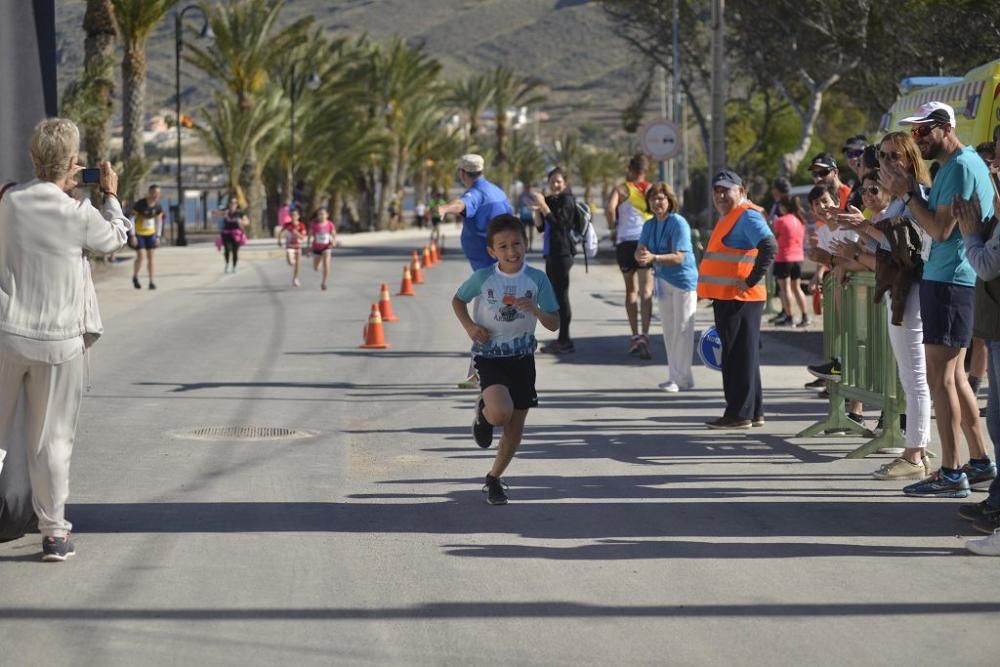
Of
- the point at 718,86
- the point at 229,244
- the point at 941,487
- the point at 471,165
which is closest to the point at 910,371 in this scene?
the point at 941,487

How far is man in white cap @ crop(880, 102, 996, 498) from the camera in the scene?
26.8ft

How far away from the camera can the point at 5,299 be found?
23.6 feet

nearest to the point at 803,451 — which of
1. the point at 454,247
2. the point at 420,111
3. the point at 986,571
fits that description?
the point at 986,571

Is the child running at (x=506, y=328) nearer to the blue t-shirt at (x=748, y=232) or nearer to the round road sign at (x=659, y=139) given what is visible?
the blue t-shirt at (x=748, y=232)

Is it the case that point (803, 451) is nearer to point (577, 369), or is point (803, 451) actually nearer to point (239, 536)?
point (239, 536)

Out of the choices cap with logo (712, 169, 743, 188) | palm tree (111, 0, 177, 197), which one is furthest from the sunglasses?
palm tree (111, 0, 177, 197)

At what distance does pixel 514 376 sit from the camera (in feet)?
28.2

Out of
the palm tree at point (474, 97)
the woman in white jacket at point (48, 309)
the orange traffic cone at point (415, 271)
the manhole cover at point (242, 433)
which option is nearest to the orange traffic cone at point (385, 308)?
the orange traffic cone at point (415, 271)

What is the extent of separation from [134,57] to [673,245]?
103 feet

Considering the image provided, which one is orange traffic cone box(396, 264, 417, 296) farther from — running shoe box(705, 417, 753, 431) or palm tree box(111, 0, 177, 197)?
running shoe box(705, 417, 753, 431)

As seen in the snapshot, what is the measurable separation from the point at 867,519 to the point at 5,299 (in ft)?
13.9

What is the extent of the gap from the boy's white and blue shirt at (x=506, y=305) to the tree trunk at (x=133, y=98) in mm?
33803

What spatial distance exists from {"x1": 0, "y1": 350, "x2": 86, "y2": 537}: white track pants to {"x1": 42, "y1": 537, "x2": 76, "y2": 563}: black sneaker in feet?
0.09

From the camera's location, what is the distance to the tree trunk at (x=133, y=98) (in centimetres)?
4275
